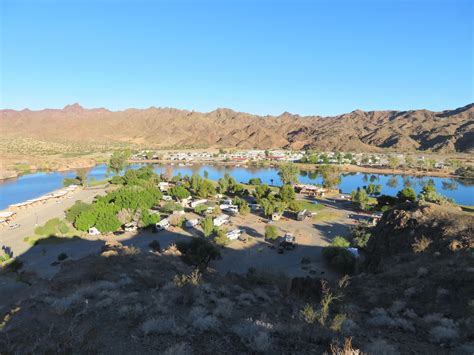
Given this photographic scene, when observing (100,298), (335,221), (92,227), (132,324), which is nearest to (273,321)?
(132,324)

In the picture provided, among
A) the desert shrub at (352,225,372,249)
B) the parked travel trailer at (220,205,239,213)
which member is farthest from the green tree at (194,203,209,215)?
the desert shrub at (352,225,372,249)

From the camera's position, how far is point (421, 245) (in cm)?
1930

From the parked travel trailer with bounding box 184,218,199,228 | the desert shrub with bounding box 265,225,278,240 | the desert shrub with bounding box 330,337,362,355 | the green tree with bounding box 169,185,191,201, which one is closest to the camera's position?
the desert shrub with bounding box 330,337,362,355

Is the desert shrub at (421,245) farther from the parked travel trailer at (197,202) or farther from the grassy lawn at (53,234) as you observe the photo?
the parked travel trailer at (197,202)

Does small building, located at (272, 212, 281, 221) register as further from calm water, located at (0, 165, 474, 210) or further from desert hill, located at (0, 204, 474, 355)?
calm water, located at (0, 165, 474, 210)

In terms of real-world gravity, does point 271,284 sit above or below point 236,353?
below

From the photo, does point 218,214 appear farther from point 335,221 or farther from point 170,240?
point 335,221

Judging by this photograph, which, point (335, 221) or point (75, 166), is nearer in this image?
point (335, 221)

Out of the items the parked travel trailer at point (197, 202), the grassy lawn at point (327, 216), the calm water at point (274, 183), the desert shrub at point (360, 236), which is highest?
the desert shrub at point (360, 236)

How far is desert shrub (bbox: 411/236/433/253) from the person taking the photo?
A: 62.7 feet

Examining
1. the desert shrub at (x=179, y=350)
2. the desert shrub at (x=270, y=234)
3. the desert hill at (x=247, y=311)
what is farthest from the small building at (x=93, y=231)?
the desert shrub at (x=179, y=350)

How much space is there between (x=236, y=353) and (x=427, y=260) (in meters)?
14.0

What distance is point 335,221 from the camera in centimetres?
4562

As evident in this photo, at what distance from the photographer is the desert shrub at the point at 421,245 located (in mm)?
19117
